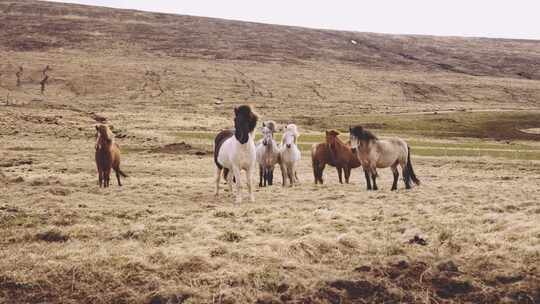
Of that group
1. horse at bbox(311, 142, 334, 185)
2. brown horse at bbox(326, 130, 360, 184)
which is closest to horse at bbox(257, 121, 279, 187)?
horse at bbox(311, 142, 334, 185)

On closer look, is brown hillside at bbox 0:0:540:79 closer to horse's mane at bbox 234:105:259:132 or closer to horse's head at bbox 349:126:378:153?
horse's head at bbox 349:126:378:153

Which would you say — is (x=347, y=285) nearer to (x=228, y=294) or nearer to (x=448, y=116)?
(x=228, y=294)

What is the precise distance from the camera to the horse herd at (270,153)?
1243cm

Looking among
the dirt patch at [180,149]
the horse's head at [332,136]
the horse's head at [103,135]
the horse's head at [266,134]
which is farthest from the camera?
the dirt patch at [180,149]

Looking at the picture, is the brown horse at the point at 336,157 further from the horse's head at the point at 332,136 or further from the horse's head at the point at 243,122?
the horse's head at the point at 243,122

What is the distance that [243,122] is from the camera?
12.2 m

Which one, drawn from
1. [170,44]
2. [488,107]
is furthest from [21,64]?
[488,107]

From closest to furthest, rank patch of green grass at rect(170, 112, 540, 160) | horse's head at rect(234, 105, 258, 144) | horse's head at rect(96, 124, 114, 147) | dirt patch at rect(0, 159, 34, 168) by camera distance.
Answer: horse's head at rect(234, 105, 258, 144), horse's head at rect(96, 124, 114, 147), dirt patch at rect(0, 159, 34, 168), patch of green grass at rect(170, 112, 540, 160)

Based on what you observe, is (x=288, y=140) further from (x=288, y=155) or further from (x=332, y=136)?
(x=332, y=136)

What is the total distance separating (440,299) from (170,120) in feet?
153

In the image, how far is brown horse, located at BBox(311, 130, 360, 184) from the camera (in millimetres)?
18359

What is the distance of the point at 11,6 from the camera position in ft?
398

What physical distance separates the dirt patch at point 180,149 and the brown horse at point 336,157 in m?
11.7

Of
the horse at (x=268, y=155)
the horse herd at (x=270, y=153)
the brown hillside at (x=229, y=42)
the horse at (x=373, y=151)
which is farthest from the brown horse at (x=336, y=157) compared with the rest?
the brown hillside at (x=229, y=42)
